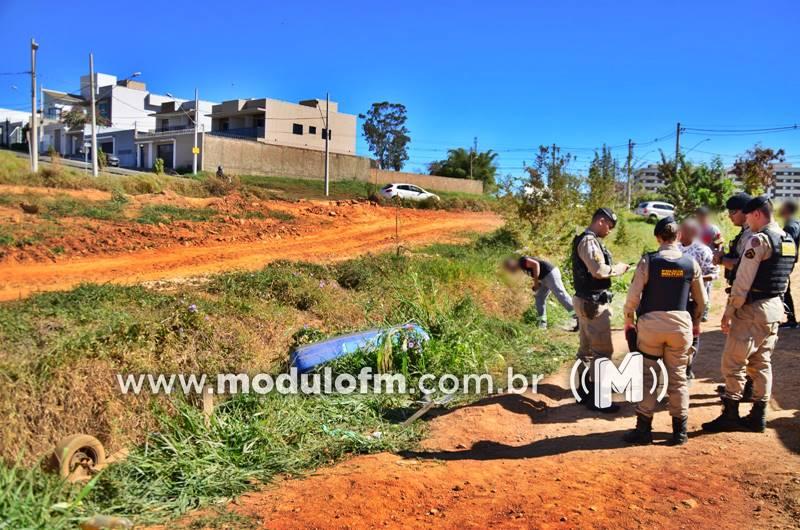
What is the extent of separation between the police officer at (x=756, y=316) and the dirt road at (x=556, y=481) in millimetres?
204

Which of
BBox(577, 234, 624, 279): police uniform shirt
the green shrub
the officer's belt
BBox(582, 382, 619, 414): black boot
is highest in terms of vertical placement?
the green shrub

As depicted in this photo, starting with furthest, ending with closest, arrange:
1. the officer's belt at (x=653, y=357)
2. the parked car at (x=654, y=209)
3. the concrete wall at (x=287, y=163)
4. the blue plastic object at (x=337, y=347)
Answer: the concrete wall at (x=287, y=163), the parked car at (x=654, y=209), the blue plastic object at (x=337, y=347), the officer's belt at (x=653, y=357)

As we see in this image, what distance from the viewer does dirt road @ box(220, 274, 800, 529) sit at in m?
A: 3.82

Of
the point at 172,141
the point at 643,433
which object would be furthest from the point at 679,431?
the point at 172,141

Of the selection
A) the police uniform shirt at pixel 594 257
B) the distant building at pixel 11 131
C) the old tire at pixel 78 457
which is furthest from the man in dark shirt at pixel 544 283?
the distant building at pixel 11 131

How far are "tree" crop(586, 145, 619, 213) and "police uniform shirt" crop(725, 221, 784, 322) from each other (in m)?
9.39

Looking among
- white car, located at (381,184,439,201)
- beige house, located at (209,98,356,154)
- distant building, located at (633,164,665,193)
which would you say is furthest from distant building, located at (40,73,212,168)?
distant building, located at (633,164,665,193)

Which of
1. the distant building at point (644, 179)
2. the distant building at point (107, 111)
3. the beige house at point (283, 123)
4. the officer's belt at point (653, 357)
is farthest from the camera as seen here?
the distant building at point (107, 111)

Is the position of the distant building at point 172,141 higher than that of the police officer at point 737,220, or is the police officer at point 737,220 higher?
the distant building at point 172,141

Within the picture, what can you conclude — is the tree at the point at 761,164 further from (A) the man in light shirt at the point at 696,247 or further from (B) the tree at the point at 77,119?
(B) the tree at the point at 77,119

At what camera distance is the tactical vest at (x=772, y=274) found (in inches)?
204

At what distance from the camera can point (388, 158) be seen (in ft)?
230

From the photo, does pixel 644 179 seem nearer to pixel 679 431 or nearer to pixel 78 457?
pixel 679 431

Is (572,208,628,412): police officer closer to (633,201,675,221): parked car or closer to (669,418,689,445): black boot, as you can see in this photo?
(669,418,689,445): black boot
